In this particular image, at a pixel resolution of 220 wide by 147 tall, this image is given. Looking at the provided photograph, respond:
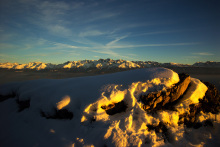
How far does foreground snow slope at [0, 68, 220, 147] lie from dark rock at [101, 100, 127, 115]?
0.39 ft

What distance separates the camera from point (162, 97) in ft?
16.5

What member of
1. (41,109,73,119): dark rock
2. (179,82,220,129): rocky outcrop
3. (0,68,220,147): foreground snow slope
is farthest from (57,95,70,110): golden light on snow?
(179,82,220,129): rocky outcrop

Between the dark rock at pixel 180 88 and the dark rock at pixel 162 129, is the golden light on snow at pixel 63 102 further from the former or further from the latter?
the dark rock at pixel 180 88

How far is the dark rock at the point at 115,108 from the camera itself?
4.56 meters

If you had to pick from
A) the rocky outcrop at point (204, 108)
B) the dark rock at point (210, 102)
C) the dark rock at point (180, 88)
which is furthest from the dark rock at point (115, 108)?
the dark rock at point (210, 102)

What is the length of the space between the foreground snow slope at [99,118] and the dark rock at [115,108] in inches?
A: 4.7

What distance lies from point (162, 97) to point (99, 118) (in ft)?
10.3

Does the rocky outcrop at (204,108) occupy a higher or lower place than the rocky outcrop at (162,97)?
lower

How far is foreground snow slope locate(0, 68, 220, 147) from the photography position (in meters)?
3.72

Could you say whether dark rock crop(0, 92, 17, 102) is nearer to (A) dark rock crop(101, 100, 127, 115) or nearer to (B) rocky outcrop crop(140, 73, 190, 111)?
(A) dark rock crop(101, 100, 127, 115)

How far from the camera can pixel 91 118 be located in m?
4.20

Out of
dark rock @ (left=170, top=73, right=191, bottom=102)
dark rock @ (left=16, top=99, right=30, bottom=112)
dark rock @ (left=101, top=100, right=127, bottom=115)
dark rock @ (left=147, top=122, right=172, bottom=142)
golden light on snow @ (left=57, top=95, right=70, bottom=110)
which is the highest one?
dark rock @ (left=170, top=73, right=191, bottom=102)

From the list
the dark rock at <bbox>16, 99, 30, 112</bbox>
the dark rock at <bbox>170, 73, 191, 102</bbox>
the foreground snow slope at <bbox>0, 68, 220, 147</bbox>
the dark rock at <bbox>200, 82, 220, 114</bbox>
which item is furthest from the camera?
the dark rock at <bbox>16, 99, 30, 112</bbox>

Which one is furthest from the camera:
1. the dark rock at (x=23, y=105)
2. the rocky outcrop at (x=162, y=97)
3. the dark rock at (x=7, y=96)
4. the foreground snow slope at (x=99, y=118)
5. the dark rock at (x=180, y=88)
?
the dark rock at (x=7, y=96)
